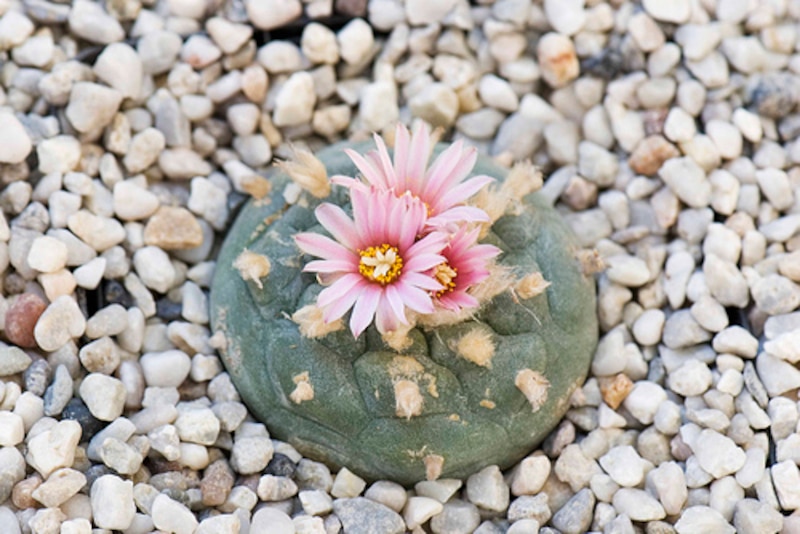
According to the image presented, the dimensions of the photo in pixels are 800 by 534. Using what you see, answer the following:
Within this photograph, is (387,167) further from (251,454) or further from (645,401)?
(645,401)

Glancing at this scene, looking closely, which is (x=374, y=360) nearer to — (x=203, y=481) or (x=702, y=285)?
(x=203, y=481)

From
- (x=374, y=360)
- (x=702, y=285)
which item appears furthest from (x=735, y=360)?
(x=374, y=360)

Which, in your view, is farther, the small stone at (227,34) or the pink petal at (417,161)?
the small stone at (227,34)

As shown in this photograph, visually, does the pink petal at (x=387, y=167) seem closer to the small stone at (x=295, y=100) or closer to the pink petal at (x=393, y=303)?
the pink petal at (x=393, y=303)

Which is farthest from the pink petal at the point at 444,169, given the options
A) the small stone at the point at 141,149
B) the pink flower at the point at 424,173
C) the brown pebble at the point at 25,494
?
the brown pebble at the point at 25,494

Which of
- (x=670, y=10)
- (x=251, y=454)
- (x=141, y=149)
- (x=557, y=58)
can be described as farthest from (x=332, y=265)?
(x=670, y=10)

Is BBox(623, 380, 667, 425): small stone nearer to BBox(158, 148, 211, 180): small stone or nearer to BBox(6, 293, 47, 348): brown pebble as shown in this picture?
BBox(158, 148, 211, 180): small stone
